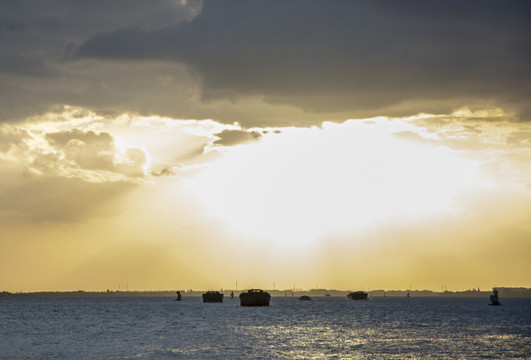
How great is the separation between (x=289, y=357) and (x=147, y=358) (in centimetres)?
1624

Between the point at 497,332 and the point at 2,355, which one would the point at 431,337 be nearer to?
the point at 497,332

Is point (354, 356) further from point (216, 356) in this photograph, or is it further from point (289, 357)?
point (216, 356)

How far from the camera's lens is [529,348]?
292 feet

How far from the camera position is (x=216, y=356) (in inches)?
3174

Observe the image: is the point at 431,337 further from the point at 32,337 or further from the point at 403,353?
the point at 32,337

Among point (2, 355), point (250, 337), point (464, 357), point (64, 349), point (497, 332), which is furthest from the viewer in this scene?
point (497, 332)

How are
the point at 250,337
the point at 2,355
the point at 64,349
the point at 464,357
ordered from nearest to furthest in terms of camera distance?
the point at 464,357 < the point at 2,355 < the point at 64,349 < the point at 250,337

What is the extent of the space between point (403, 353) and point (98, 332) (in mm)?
61892

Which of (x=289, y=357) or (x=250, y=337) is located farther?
(x=250, y=337)

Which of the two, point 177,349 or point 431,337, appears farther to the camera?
point 431,337

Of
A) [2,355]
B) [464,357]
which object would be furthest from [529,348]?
[2,355]

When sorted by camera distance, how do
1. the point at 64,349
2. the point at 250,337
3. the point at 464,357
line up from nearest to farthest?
the point at 464,357
the point at 64,349
the point at 250,337

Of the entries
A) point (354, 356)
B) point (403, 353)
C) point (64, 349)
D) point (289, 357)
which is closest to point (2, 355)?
point (64, 349)

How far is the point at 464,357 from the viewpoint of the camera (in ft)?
260
